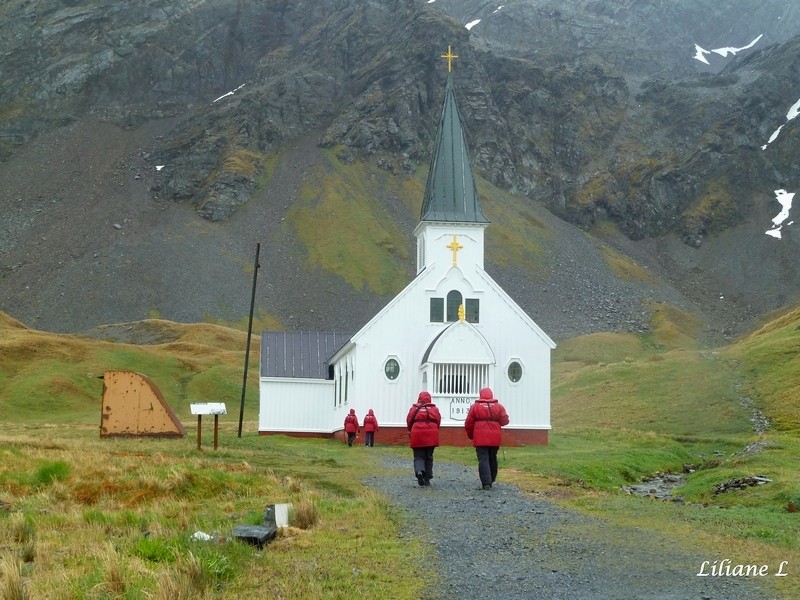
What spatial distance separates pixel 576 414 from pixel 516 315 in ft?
54.8

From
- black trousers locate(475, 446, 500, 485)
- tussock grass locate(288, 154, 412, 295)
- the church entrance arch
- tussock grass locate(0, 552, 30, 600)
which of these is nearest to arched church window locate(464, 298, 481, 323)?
the church entrance arch

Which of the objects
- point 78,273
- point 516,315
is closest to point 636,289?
point 78,273

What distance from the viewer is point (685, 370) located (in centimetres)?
6253

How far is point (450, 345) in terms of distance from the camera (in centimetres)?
4159

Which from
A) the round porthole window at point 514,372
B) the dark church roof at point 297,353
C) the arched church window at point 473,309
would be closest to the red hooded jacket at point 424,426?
the round porthole window at point 514,372

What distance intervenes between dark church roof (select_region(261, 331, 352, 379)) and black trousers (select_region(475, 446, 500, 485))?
30.8 m

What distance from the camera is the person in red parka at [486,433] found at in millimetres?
20781

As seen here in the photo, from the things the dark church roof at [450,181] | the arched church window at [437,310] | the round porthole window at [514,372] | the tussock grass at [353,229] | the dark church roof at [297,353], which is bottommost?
the round porthole window at [514,372]

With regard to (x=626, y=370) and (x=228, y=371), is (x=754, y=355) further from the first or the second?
(x=228, y=371)

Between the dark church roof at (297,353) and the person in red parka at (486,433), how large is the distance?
30759 mm

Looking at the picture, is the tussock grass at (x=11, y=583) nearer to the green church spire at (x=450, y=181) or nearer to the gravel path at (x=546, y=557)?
the gravel path at (x=546, y=557)

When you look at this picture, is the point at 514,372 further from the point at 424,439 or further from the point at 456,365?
the point at 424,439

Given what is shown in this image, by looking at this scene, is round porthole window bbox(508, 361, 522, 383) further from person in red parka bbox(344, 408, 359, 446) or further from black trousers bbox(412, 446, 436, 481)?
black trousers bbox(412, 446, 436, 481)

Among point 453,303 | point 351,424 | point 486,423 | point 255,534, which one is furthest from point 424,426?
point 453,303
